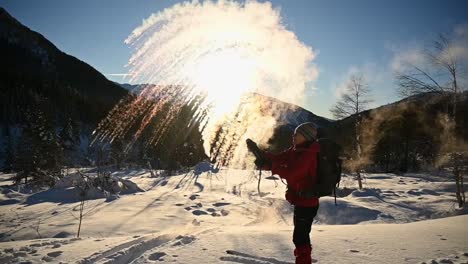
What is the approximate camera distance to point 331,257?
14.4 ft

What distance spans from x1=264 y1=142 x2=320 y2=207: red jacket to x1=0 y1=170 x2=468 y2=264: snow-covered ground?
3.69ft

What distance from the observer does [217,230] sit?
6.11 m

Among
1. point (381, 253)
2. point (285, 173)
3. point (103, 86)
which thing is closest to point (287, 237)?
point (381, 253)

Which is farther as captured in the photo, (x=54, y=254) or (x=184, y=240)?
(x=184, y=240)

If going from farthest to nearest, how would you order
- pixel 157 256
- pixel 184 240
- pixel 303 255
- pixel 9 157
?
pixel 9 157 → pixel 184 240 → pixel 157 256 → pixel 303 255

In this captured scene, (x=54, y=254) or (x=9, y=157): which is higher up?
(x=9, y=157)

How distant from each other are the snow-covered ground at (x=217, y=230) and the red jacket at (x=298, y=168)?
1.13m

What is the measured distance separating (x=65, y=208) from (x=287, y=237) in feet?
26.8

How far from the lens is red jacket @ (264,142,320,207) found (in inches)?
140

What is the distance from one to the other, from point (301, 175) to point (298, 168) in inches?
4.4

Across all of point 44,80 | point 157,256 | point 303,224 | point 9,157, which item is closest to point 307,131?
point 303,224

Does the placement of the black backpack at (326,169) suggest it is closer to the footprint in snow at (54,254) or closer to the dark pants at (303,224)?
the dark pants at (303,224)

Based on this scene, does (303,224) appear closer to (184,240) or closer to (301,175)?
(301,175)

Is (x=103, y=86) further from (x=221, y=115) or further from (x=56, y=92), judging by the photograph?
(x=221, y=115)
